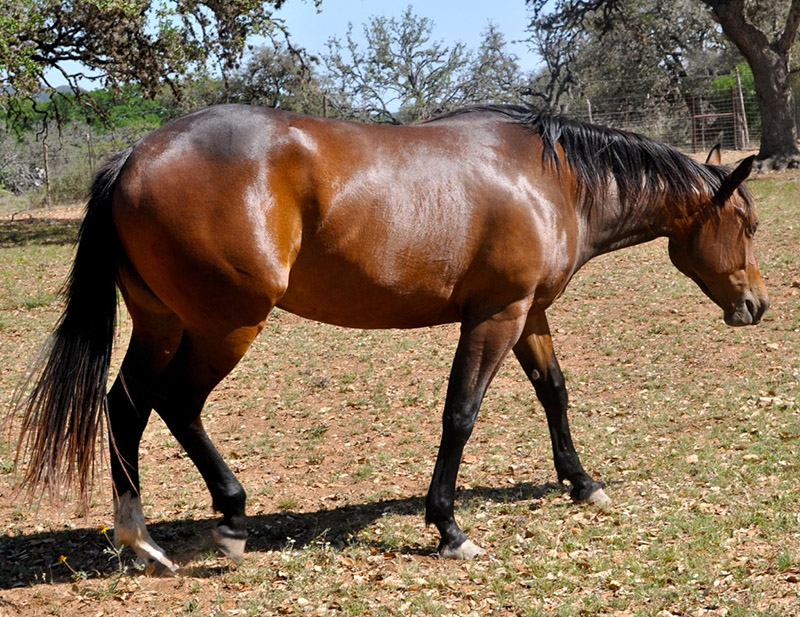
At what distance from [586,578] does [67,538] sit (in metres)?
2.77

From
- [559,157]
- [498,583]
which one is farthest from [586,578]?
[559,157]

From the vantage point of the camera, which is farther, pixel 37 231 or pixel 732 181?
pixel 37 231

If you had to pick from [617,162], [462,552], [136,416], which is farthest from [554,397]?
[136,416]

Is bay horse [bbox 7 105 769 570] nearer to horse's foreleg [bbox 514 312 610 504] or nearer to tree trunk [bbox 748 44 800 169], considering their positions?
horse's foreleg [bbox 514 312 610 504]

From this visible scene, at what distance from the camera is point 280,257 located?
381cm

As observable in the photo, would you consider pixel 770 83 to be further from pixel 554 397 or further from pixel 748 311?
pixel 554 397

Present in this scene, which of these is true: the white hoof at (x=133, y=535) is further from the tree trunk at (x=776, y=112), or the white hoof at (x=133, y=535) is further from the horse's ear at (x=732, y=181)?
the tree trunk at (x=776, y=112)

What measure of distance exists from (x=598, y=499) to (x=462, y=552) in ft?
3.56

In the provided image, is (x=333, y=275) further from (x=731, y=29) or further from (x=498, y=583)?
(x=731, y=29)

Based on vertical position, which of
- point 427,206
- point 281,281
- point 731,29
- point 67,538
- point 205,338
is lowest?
point 67,538

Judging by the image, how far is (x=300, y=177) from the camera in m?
3.90

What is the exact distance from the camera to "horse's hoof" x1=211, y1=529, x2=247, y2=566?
4062 millimetres

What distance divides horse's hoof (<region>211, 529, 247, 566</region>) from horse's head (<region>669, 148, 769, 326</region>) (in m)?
3.05

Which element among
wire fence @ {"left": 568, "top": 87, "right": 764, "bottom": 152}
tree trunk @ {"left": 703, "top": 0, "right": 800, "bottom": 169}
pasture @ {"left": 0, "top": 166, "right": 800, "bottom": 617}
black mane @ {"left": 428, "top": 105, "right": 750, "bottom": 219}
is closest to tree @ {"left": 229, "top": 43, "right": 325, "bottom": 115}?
A: wire fence @ {"left": 568, "top": 87, "right": 764, "bottom": 152}
